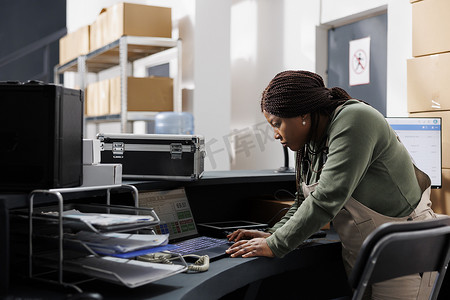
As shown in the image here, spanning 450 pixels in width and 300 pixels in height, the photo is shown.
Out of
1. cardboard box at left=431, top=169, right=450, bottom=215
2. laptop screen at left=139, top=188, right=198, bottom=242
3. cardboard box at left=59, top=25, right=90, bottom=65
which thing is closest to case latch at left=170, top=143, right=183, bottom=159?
laptop screen at left=139, top=188, right=198, bottom=242

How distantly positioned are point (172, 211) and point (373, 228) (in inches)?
27.8

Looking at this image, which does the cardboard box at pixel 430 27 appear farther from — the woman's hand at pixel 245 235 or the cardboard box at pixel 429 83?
the woman's hand at pixel 245 235

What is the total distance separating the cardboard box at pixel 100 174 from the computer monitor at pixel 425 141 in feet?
5.19

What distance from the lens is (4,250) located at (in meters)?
1.02

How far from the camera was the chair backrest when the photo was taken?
1.13m

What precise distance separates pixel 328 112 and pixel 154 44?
2.69 meters

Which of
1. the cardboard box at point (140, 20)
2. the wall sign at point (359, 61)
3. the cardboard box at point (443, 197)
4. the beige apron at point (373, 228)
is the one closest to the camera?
the beige apron at point (373, 228)

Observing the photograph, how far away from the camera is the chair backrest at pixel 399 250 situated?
3.72 ft

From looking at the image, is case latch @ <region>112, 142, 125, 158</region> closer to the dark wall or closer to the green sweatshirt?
Result: the green sweatshirt

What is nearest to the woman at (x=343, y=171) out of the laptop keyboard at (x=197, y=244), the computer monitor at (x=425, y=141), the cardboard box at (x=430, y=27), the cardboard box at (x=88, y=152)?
the laptop keyboard at (x=197, y=244)

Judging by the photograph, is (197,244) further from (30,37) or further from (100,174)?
(30,37)

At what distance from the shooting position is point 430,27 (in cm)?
251

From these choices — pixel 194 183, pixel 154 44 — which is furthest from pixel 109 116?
pixel 194 183

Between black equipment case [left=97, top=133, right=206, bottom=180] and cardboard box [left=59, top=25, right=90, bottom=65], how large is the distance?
3.30 m
